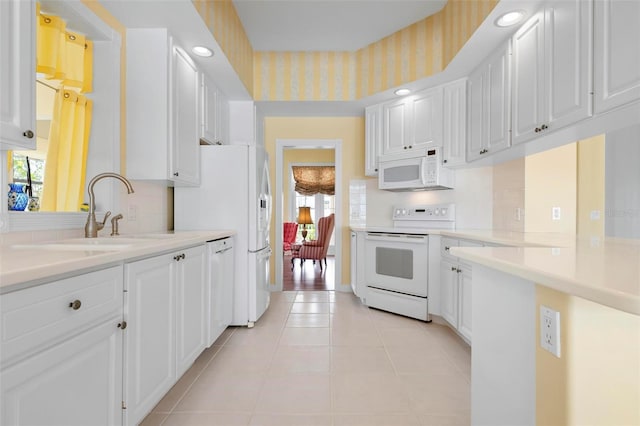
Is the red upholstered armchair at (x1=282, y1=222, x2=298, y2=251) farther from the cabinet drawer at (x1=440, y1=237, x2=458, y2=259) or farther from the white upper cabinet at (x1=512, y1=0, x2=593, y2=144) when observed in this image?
the white upper cabinet at (x1=512, y1=0, x2=593, y2=144)

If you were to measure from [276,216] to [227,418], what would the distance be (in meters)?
2.91

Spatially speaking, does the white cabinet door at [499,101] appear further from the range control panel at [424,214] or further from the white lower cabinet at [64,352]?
the white lower cabinet at [64,352]

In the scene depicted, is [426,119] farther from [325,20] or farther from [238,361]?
[238,361]

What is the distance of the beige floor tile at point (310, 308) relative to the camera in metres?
3.39

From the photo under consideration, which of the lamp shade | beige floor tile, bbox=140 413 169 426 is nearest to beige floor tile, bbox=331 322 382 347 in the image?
beige floor tile, bbox=140 413 169 426

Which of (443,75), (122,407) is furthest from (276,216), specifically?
(122,407)

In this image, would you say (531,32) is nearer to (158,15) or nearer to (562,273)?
(562,273)

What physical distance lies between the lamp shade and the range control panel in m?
4.19

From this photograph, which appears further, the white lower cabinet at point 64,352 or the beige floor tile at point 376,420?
the beige floor tile at point 376,420

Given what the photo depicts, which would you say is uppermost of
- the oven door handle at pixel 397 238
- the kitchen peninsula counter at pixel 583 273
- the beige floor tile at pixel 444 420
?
the kitchen peninsula counter at pixel 583 273

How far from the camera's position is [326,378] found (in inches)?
79.4

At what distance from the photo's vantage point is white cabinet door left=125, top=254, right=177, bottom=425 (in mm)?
1330

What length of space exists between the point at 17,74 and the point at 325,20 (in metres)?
2.65

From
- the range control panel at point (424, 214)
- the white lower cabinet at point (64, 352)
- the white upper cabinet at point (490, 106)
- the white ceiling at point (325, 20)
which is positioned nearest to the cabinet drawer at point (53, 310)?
the white lower cabinet at point (64, 352)
